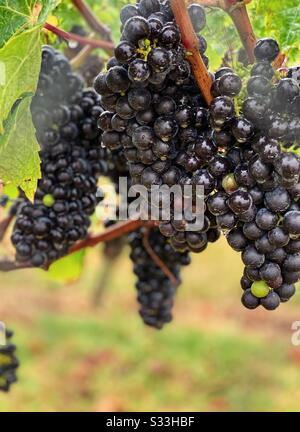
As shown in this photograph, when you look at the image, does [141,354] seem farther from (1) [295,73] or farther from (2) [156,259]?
(1) [295,73]

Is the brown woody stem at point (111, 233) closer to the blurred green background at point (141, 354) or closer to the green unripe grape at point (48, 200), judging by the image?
the green unripe grape at point (48, 200)

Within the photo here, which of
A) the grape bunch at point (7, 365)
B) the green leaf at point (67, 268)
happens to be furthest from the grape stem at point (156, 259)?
the grape bunch at point (7, 365)

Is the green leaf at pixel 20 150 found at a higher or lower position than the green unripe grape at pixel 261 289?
higher

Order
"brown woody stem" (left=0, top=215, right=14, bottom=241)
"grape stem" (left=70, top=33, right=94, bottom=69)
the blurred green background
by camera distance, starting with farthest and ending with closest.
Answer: the blurred green background
"brown woody stem" (left=0, top=215, right=14, bottom=241)
"grape stem" (left=70, top=33, right=94, bottom=69)

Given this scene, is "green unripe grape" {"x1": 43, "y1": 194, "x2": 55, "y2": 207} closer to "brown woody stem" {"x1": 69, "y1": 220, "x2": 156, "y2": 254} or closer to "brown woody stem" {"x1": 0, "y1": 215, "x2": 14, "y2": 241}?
"brown woody stem" {"x1": 69, "y1": 220, "x2": 156, "y2": 254}

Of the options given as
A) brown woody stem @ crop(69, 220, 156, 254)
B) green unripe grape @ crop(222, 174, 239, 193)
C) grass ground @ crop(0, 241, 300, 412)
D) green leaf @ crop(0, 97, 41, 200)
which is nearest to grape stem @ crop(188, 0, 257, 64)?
green unripe grape @ crop(222, 174, 239, 193)

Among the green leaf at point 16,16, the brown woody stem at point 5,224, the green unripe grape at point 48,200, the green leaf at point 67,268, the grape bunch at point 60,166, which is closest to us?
the green leaf at point 16,16

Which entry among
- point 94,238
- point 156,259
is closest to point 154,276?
point 156,259
